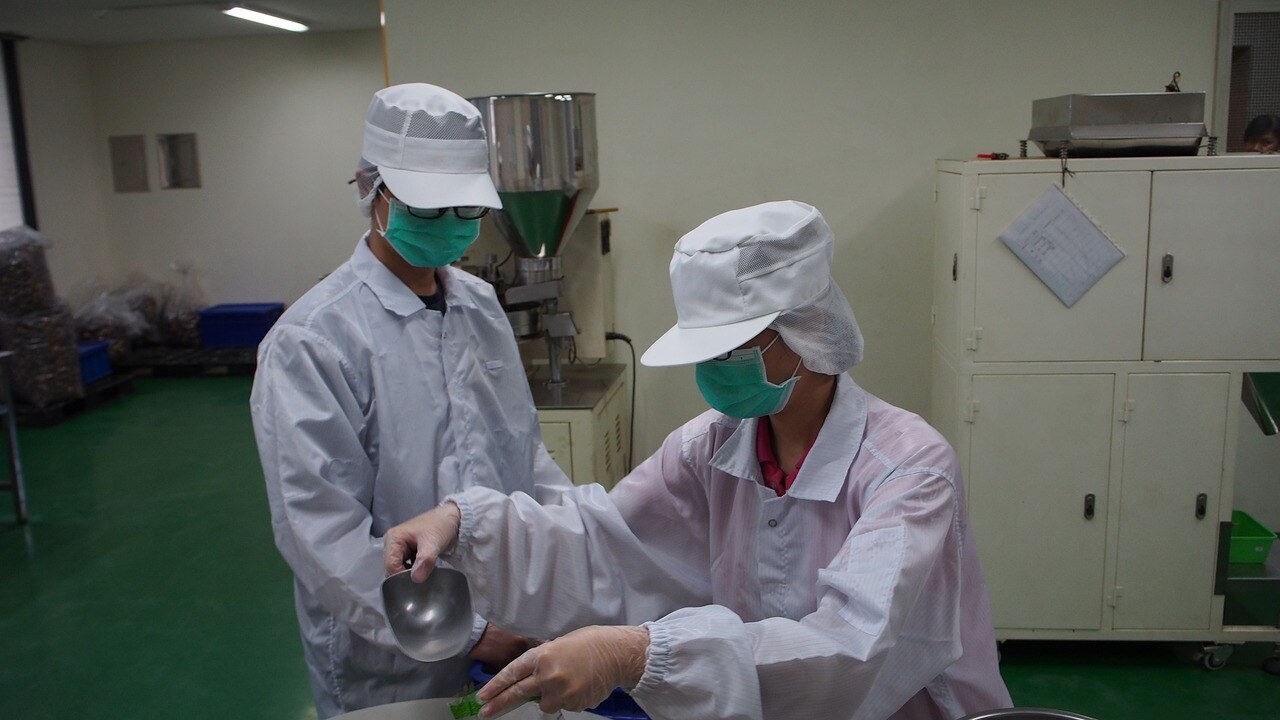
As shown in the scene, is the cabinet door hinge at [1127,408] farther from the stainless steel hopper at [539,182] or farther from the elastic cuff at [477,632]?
the elastic cuff at [477,632]

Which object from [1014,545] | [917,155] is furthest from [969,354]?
[917,155]

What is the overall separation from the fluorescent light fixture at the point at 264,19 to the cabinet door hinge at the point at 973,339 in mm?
4781

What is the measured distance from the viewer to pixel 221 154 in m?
6.93

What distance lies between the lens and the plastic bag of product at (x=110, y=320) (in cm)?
634

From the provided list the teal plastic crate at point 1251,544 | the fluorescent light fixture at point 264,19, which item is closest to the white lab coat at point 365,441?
the teal plastic crate at point 1251,544

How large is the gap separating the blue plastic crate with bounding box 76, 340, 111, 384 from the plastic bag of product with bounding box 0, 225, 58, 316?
0.58 metres

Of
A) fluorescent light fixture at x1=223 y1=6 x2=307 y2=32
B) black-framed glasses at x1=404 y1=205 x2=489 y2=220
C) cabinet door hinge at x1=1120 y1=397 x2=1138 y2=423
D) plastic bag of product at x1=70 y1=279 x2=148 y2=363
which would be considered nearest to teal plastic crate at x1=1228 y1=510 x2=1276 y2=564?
cabinet door hinge at x1=1120 y1=397 x2=1138 y2=423

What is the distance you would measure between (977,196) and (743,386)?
1.61 metres

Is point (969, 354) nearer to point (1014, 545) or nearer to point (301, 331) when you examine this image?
point (1014, 545)

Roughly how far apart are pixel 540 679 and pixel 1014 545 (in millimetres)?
2127

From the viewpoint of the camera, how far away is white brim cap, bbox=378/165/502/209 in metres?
1.58

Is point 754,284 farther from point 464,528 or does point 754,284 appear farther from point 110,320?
point 110,320

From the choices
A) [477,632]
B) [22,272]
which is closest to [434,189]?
[477,632]

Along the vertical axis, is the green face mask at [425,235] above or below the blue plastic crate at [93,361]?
above
